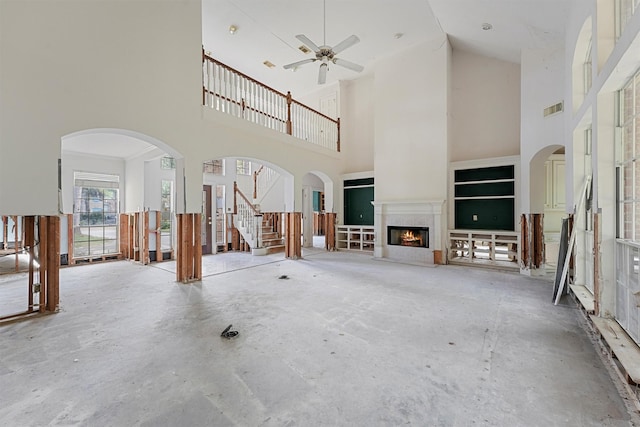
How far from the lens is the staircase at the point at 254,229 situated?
8266 mm

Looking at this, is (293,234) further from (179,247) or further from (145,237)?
(145,237)

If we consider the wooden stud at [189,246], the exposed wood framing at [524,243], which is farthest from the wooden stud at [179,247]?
the exposed wood framing at [524,243]

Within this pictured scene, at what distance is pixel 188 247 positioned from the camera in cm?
504

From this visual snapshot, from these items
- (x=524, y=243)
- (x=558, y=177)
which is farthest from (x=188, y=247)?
(x=558, y=177)

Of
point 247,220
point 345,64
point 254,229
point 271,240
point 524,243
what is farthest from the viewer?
point 271,240

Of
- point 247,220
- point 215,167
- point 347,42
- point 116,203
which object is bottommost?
point 247,220

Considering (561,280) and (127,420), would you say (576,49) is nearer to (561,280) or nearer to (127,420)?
(561,280)

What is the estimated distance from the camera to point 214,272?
581cm

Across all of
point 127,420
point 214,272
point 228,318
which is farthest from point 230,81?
point 127,420

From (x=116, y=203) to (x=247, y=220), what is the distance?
3.53m

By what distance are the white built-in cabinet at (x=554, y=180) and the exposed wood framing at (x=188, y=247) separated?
7.71m

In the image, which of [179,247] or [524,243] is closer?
[179,247]

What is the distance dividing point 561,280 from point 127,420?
4980mm

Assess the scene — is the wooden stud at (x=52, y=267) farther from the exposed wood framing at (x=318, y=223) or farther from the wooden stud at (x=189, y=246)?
the exposed wood framing at (x=318, y=223)
